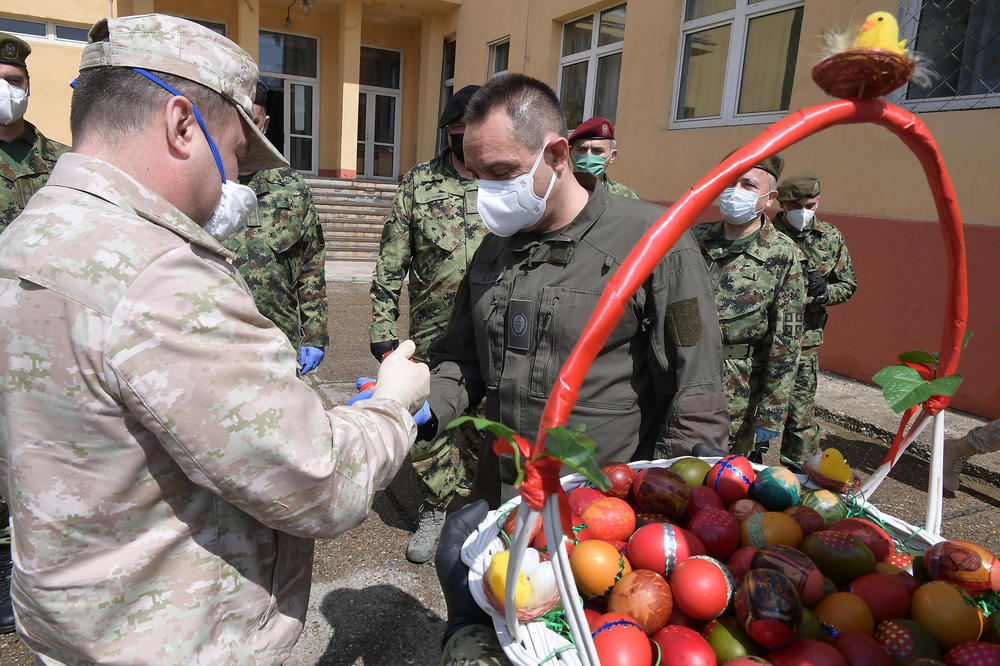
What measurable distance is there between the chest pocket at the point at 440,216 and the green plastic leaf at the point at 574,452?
8.40 feet

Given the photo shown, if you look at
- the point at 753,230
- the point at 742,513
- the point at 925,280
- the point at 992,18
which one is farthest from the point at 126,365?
the point at 992,18

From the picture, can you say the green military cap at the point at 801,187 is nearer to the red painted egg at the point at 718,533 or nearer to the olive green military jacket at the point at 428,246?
the olive green military jacket at the point at 428,246

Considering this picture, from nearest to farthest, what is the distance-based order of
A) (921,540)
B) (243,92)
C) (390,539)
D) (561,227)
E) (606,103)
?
(243,92)
(921,540)
(561,227)
(390,539)
(606,103)

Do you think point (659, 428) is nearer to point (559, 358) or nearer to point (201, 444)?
point (559, 358)

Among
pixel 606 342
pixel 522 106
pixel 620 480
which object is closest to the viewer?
pixel 620 480

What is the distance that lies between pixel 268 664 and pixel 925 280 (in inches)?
221

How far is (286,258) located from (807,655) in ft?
9.88

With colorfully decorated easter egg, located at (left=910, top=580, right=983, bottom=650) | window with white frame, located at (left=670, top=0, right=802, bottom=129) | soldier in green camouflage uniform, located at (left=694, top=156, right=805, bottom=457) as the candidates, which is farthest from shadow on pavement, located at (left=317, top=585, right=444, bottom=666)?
window with white frame, located at (left=670, top=0, right=802, bottom=129)

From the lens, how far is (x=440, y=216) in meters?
3.44

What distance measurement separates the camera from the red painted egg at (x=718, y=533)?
1.37 metres

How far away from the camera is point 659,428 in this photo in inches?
77.3

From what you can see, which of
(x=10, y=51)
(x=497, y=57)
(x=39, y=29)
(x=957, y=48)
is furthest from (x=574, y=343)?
(x=39, y=29)

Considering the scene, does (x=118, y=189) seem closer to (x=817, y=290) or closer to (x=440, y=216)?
(x=440, y=216)

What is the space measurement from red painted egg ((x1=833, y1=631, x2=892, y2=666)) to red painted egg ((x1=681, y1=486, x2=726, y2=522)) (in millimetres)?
383
